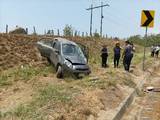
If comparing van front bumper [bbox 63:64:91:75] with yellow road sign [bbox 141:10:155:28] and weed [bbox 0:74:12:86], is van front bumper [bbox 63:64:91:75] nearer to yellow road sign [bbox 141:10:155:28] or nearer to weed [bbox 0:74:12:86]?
weed [bbox 0:74:12:86]

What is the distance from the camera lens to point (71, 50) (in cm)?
2355

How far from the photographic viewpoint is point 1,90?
1912 cm

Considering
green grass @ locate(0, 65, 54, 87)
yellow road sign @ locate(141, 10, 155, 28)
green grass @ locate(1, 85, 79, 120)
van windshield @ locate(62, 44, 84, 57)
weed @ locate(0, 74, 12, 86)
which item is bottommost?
weed @ locate(0, 74, 12, 86)

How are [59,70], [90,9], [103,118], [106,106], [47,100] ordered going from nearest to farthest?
[103,118]
[47,100]
[106,106]
[59,70]
[90,9]

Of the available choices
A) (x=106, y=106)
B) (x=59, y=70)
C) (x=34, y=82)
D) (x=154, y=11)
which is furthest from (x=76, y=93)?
(x=154, y=11)

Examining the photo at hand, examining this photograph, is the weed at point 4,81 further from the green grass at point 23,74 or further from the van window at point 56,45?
the van window at point 56,45

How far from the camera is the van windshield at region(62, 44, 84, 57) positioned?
23281 mm

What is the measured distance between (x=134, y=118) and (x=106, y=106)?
3.25 ft

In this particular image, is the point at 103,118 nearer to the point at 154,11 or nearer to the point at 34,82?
the point at 34,82

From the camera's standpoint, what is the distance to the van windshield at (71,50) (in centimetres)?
2328

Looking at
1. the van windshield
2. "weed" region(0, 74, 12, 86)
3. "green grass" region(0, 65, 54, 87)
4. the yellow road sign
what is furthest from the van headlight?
the yellow road sign

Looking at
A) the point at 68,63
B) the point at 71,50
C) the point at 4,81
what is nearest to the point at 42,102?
the point at 4,81

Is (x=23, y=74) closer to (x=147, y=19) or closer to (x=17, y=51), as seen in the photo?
(x=147, y=19)

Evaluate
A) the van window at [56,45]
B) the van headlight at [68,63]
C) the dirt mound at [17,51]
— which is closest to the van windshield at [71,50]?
the van window at [56,45]
